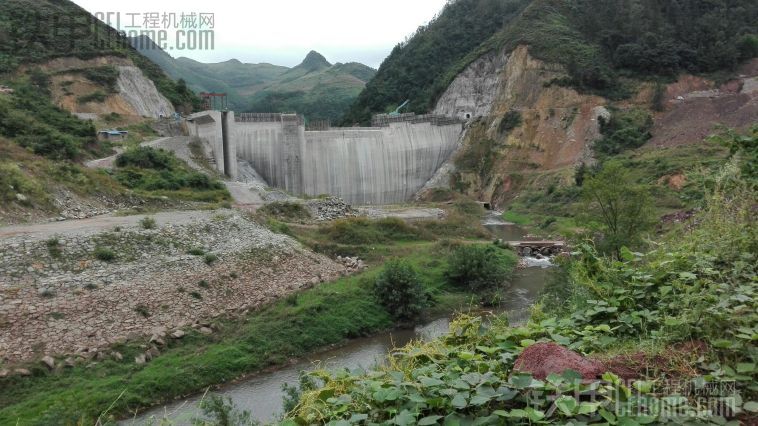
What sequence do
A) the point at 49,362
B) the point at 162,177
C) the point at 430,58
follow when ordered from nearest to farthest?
the point at 49,362 → the point at 162,177 → the point at 430,58

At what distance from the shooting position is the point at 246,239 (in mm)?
24641

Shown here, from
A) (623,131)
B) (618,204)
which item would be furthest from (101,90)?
(623,131)

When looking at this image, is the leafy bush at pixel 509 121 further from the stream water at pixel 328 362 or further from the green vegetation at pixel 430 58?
the stream water at pixel 328 362

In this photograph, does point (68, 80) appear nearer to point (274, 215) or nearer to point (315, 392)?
point (274, 215)

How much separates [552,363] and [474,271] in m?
21.6

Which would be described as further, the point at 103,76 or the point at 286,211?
the point at 103,76

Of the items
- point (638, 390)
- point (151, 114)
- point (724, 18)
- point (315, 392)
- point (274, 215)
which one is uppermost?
point (724, 18)

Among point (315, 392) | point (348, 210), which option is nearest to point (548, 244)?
point (348, 210)

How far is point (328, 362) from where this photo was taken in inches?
686

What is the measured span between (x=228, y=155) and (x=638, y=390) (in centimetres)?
4288

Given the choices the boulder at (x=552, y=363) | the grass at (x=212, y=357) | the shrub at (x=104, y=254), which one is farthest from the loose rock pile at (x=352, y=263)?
the boulder at (x=552, y=363)

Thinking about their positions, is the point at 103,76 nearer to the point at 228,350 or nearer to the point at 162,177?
the point at 162,177

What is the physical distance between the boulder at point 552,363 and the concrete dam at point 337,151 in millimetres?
40361

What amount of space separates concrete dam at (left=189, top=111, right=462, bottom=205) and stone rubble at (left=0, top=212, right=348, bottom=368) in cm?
2104
